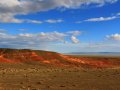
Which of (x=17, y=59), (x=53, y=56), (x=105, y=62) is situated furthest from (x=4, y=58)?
(x=105, y=62)

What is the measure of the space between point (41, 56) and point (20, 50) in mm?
5222

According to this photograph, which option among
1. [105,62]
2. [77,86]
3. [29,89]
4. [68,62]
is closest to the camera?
[29,89]

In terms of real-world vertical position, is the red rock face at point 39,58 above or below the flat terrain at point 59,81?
above

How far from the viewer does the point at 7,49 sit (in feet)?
248

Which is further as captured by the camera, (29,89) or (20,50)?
(20,50)

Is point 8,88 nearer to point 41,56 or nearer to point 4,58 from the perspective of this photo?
point 4,58

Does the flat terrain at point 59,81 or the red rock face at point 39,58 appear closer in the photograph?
the flat terrain at point 59,81

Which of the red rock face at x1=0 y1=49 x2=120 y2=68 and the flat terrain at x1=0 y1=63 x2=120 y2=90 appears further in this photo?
the red rock face at x1=0 y1=49 x2=120 y2=68

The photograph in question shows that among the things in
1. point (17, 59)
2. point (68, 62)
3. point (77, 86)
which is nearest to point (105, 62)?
point (68, 62)

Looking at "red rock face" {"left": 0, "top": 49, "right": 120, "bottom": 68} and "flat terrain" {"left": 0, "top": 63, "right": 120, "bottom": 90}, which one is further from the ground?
"red rock face" {"left": 0, "top": 49, "right": 120, "bottom": 68}

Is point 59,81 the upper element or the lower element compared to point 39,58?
lower

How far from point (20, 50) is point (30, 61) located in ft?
23.8

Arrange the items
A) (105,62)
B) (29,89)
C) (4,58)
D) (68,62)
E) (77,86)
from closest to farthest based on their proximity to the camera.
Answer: (29,89), (77,86), (4,58), (68,62), (105,62)

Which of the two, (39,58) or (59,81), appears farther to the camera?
(39,58)
